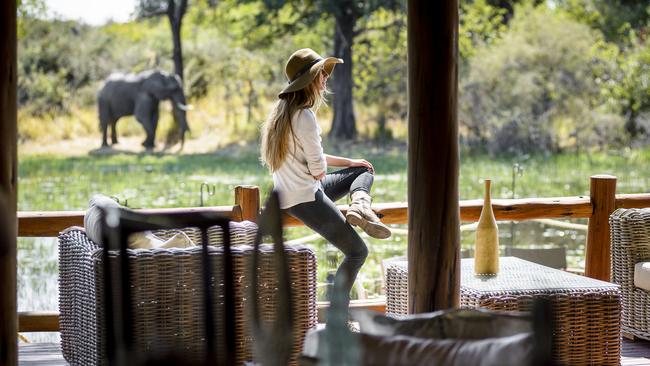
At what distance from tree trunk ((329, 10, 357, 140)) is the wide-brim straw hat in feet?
53.2

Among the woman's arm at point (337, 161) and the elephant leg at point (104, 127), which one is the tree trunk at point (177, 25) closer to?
the elephant leg at point (104, 127)

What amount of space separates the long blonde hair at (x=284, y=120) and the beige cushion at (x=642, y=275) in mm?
1559

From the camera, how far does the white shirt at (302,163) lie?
4.15m

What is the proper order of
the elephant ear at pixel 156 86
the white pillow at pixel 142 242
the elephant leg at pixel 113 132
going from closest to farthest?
1. the white pillow at pixel 142 242
2. the elephant leg at pixel 113 132
3. the elephant ear at pixel 156 86

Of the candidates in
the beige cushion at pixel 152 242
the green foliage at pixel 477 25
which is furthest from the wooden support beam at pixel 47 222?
the green foliage at pixel 477 25

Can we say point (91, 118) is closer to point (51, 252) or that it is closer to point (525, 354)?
point (51, 252)

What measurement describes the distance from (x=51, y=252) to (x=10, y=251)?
992 cm

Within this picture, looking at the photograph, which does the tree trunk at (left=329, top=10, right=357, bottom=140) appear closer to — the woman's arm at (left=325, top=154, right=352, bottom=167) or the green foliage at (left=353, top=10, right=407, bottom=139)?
the green foliage at (left=353, top=10, right=407, bottom=139)

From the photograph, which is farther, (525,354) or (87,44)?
Result: (87,44)

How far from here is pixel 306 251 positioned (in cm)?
398

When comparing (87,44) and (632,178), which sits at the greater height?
(87,44)

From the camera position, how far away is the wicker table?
3967mm

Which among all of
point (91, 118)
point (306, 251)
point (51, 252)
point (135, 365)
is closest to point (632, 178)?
point (51, 252)

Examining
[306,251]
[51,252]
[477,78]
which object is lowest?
[51,252]
